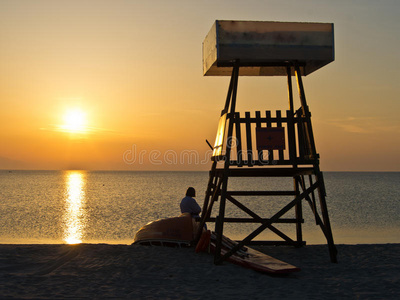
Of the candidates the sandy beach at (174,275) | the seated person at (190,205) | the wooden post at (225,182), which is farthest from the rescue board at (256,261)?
the seated person at (190,205)

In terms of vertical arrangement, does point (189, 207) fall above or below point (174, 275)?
above

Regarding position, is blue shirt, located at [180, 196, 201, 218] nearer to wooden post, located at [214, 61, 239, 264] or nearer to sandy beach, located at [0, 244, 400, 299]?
sandy beach, located at [0, 244, 400, 299]

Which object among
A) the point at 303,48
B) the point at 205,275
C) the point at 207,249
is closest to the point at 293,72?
the point at 303,48

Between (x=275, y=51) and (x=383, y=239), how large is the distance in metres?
18.8

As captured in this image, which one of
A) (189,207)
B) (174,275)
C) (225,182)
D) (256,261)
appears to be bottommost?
(174,275)

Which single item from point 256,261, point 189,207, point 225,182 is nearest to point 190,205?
point 189,207

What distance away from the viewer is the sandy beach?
25.2ft

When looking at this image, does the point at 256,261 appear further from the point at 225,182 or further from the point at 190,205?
the point at 190,205

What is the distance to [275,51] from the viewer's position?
10.0 meters

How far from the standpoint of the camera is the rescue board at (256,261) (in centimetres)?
895

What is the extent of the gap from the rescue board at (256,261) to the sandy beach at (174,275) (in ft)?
0.48

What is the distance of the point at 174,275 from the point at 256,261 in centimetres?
193

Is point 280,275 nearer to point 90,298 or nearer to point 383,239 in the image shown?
point 90,298

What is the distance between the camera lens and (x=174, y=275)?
892cm
